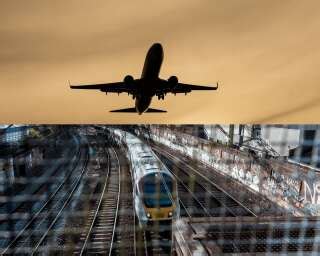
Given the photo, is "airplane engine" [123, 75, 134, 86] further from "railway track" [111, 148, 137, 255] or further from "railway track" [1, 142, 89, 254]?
"railway track" [1, 142, 89, 254]

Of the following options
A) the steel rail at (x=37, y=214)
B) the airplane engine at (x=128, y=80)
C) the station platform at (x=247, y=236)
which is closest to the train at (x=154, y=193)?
the station platform at (x=247, y=236)

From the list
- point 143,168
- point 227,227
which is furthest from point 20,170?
point 227,227

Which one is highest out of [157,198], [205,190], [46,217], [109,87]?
[109,87]

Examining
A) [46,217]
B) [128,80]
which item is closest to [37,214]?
[46,217]

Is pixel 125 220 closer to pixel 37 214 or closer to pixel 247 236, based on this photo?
pixel 37 214

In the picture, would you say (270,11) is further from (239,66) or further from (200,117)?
(200,117)

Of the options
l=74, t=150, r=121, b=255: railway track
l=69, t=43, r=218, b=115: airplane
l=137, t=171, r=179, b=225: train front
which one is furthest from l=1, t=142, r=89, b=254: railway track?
l=69, t=43, r=218, b=115: airplane
